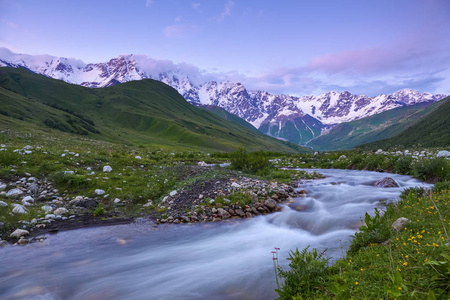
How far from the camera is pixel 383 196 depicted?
1462cm

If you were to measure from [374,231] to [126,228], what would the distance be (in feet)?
33.8

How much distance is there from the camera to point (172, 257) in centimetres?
960

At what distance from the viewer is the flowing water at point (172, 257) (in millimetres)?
7258

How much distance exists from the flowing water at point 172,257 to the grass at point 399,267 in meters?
1.81

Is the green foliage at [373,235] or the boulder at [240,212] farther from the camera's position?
the boulder at [240,212]

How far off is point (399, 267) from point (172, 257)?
7.59m

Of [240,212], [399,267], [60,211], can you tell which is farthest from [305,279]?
[60,211]

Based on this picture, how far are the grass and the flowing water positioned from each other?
181 cm

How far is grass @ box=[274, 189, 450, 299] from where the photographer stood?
3.83 m

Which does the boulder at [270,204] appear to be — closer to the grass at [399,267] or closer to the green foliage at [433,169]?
the grass at [399,267]

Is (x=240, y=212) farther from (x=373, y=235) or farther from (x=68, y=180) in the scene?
(x=68, y=180)

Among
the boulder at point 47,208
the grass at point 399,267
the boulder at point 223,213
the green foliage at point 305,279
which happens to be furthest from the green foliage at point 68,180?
the grass at point 399,267

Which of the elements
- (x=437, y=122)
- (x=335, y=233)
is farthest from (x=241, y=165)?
(x=437, y=122)

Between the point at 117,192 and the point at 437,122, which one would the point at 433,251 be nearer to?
the point at 117,192
